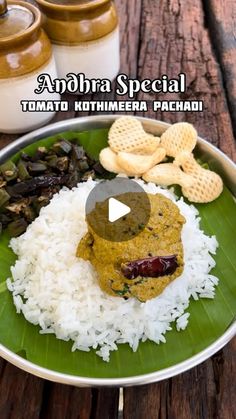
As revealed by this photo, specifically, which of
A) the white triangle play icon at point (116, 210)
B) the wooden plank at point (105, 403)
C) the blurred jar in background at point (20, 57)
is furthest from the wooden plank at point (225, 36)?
the wooden plank at point (105, 403)

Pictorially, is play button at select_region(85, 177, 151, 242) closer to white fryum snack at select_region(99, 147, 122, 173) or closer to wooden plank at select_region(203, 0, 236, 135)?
white fryum snack at select_region(99, 147, 122, 173)

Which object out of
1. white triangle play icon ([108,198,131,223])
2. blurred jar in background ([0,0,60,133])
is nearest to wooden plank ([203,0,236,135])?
blurred jar in background ([0,0,60,133])

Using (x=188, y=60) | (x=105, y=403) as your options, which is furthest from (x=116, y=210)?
(x=188, y=60)

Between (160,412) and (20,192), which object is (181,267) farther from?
(20,192)

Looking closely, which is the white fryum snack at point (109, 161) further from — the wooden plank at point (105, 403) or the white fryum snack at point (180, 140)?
the wooden plank at point (105, 403)

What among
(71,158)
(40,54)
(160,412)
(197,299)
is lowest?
(160,412)

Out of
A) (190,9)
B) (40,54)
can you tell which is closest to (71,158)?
(40,54)

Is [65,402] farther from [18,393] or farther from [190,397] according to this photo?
[190,397]
